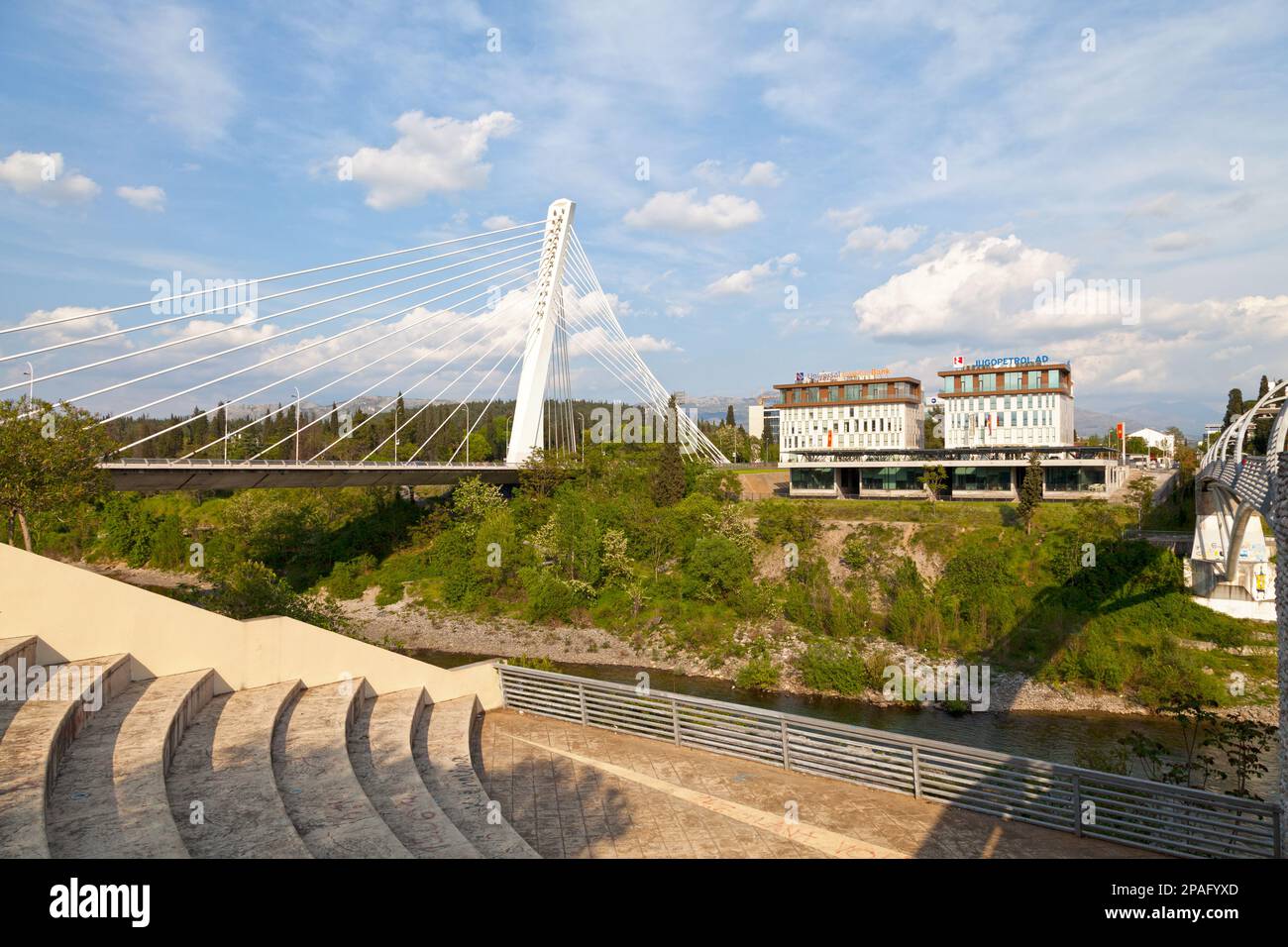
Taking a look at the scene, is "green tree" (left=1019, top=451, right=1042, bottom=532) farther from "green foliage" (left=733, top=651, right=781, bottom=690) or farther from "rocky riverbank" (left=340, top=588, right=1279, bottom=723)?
"green foliage" (left=733, top=651, right=781, bottom=690)

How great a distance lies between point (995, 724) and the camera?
24188 mm

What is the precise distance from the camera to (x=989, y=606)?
31391 mm

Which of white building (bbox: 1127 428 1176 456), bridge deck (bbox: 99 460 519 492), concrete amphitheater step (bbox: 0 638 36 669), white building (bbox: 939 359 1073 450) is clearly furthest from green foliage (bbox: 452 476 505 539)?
white building (bbox: 1127 428 1176 456)

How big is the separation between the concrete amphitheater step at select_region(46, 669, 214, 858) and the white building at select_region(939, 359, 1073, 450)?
61.3m

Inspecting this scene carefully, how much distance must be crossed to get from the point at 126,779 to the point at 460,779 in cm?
337

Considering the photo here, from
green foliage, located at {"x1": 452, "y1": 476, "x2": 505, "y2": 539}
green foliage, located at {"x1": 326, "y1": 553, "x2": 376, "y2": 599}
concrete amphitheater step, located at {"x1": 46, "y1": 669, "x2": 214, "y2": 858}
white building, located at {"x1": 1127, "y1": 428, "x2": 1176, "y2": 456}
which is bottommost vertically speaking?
green foliage, located at {"x1": 326, "y1": 553, "x2": 376, "y2": 599}

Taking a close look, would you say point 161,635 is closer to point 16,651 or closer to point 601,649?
point 16,651

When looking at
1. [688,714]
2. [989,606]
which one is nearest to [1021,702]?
[989,606]

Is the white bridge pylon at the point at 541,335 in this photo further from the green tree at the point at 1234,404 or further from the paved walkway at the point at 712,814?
the green tree at the point at 1234,404

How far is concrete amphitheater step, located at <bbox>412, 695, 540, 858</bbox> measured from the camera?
7.12m

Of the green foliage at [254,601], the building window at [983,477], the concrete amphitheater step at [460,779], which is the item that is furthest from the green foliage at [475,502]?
the concrete amphitheater step at [460,779]

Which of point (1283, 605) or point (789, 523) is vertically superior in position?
point (1283, 605)

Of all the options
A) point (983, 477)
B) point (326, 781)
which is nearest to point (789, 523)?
point (983, 477)
